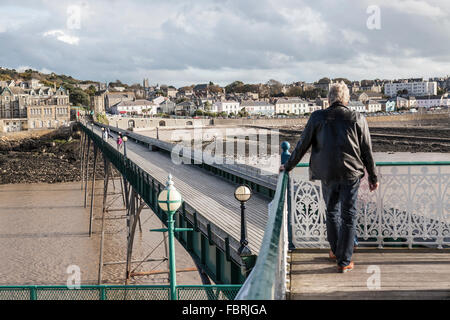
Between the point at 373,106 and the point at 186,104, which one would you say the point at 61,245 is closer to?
the point at 186,104

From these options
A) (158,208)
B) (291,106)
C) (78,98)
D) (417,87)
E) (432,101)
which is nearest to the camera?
(158,208)

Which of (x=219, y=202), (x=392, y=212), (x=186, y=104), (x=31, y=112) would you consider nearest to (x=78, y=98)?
(x=186, y=104)

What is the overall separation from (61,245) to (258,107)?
11362cm

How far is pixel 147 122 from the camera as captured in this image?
93.3 m

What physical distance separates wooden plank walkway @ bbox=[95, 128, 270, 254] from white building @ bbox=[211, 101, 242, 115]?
373 feet

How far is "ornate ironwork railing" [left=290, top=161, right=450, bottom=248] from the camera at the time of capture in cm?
536

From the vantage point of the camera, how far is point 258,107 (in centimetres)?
13388

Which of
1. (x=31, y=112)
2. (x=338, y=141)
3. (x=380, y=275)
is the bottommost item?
(x=380, y=275)

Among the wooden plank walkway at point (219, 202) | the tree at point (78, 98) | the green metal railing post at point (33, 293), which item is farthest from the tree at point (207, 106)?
the green metal railing post at point (33, 293)

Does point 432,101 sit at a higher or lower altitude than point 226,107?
higher

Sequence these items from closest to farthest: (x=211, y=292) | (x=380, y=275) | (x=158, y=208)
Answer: (x=380, y=275) → (x=211, y=292) → (x=158, y=208)

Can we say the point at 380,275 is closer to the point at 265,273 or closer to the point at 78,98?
the point at 265,273

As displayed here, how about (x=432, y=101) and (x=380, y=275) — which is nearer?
(x=380, y=275)
